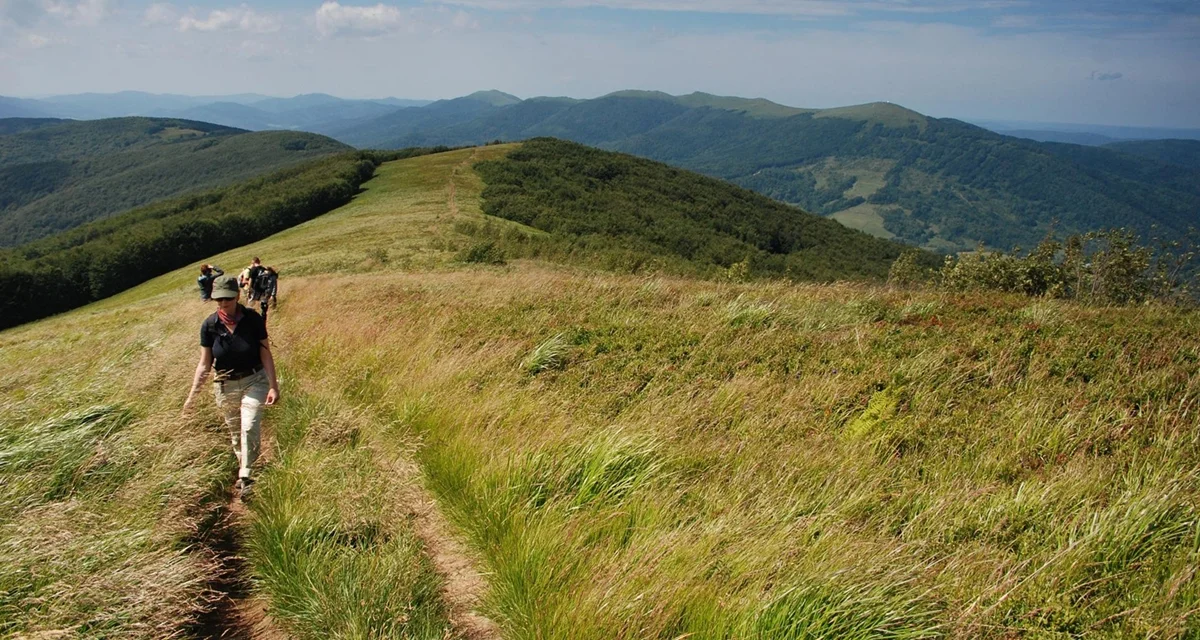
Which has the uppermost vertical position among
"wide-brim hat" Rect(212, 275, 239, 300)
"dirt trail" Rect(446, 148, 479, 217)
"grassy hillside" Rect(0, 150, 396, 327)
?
"dirt trail" Rect(446, 148, 479, 217)

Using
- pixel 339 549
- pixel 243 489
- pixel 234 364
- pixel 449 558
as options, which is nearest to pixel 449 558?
pixel 449 558

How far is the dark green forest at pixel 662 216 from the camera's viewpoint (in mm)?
69938

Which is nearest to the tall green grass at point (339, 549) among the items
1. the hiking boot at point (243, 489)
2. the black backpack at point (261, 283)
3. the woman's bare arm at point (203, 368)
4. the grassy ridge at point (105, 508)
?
the hiking boot at point (243, 489)

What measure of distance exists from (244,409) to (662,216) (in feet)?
299

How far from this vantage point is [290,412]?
5.58 meters

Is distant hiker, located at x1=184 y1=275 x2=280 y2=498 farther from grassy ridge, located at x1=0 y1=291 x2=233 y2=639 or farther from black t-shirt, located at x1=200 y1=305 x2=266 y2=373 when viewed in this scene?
grassy ridge, located at x1=0 y1=291 x2=233 y2=639

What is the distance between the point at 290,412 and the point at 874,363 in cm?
612

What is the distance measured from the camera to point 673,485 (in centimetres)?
373

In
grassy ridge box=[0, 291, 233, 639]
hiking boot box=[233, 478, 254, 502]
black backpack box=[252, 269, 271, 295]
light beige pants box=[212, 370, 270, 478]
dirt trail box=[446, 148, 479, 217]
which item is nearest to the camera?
grassy ridge box=[0, 291, 233, 639]

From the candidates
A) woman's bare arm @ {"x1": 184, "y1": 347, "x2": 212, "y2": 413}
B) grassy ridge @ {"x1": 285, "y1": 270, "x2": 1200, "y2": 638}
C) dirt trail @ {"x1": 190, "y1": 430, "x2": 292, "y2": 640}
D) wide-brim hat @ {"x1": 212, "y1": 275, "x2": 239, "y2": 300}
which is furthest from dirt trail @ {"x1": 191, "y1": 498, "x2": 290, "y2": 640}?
wide-brim hat @ {"x1": 212, "y1": 275, "x2": 239, "y2": 300}

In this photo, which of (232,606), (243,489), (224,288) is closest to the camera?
(232,606)

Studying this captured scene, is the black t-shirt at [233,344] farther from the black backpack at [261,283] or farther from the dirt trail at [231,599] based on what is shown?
the black backpack at [261,283]

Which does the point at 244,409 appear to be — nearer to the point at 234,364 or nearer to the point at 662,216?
the point at 234,364

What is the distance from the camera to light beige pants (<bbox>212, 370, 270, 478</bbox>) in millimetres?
5340
